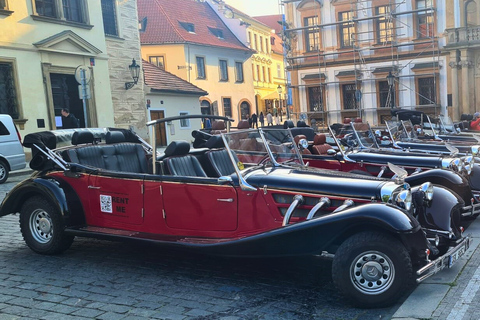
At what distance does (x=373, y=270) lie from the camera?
4.41 m

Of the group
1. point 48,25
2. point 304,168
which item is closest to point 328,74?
point 48,25

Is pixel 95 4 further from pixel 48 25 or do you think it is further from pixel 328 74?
pixel 328 74

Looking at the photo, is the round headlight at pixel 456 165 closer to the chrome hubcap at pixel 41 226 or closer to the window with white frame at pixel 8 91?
the chrome hubcap at pixel 41 226

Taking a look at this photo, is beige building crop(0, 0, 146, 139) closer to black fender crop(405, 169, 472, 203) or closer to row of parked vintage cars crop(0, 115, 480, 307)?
row of parked vintage cars crop(0, 115, 480, 307)

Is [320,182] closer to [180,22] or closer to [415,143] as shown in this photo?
[415,143]

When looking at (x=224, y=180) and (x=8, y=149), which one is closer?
(x=224, y=180)

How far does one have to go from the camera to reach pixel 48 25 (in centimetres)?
1981

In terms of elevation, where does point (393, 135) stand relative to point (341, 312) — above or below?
above

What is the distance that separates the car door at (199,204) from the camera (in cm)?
536

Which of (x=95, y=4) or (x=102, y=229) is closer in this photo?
(x=102, y=229)

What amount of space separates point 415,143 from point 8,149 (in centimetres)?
1056

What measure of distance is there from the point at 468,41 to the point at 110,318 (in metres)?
30.4

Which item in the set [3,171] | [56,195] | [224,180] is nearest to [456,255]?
[224,180]

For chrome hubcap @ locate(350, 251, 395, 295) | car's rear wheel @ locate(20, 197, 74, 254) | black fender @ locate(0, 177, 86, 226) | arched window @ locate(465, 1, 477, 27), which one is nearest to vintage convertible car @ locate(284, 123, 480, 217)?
chrome hubcap @ locate(350, 251, 395, 295)
